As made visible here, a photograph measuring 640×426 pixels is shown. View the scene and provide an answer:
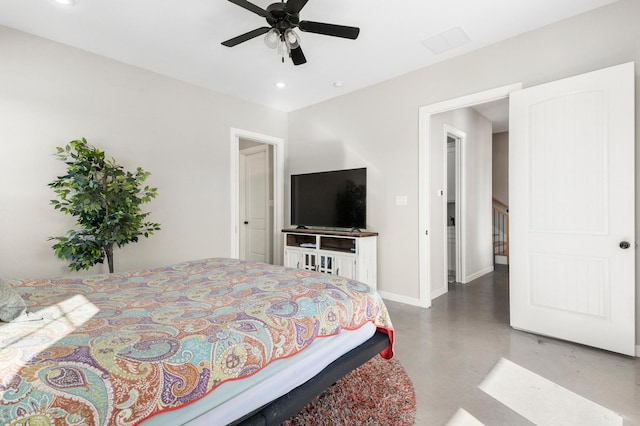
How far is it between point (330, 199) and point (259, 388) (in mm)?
3046

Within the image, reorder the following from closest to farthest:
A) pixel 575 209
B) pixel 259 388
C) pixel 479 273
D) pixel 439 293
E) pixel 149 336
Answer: pixel 149 336, pixel 259 388, pixel 575 209, pixel 439 293, pixel 479 273

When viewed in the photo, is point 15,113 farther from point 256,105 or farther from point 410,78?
point 410,78

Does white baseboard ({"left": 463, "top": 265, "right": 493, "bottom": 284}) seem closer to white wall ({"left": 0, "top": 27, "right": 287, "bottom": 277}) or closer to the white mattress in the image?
white wall ({"left": 0, "top": 27, "right": 287, "bottom": 277})

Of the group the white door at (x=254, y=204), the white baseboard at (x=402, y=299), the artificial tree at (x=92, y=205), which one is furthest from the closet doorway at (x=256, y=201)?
the artificial tree at (x=92, y=205)

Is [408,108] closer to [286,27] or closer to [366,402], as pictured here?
[286,27]

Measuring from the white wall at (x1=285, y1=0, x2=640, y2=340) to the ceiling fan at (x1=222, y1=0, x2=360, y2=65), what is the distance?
162 cm

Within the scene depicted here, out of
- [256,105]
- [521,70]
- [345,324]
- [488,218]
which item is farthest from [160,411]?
[488,218]

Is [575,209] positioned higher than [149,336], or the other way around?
[575,209]

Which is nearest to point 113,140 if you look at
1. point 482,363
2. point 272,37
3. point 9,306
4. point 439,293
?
point 272,37

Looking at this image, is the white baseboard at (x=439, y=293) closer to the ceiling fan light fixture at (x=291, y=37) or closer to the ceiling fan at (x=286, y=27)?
the ceiling fan at (x=286, y=27)

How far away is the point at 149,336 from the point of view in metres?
1.05

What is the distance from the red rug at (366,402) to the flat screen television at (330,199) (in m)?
1.97

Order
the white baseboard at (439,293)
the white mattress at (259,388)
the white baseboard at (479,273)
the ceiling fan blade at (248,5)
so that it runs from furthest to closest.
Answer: the white baseboard at (479,273), the white baseboard at (439,293), the ceiling fan blade at (248,5), the white mattress at (259,388)

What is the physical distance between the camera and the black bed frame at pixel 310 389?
3.79 ft
